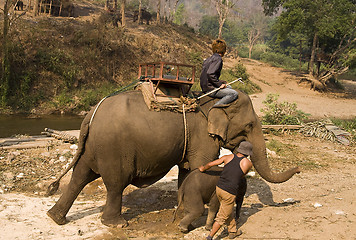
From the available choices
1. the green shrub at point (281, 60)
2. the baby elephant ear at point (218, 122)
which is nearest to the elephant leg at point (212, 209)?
the baby elephant ear at point (218, 122)

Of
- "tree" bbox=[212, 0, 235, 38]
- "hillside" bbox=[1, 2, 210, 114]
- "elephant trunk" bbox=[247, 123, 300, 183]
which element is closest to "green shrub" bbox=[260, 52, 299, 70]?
"tree" bbox=[212, 0, 235, 38]

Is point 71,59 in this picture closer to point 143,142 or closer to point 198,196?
point 143,142

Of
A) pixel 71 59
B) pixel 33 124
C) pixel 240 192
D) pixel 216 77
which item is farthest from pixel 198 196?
pixel 71 59

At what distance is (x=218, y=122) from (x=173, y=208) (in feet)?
6.83

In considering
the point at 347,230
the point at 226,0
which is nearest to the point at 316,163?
the point at 347,230

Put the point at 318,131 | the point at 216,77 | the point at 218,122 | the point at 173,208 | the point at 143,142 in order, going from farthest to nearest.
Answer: the point at 318,131 < the point at 173,208 < the point at 216,77 < the point at 218,122 < the point at 143,142

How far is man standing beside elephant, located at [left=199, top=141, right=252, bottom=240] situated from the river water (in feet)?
39.3

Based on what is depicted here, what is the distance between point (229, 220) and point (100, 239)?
1933mm

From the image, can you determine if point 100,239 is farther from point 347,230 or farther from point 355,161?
point 355,161

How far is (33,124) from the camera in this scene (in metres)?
17.1

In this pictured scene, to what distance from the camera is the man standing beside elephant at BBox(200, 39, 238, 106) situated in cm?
582

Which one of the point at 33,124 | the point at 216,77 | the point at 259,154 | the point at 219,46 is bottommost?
the point at 33,124

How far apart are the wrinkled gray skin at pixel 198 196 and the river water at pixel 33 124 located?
1146 cm

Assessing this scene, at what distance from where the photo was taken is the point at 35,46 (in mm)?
22766
